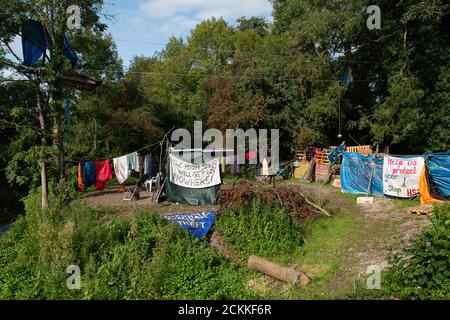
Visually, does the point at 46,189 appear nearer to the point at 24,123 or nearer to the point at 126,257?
the point at 24,123

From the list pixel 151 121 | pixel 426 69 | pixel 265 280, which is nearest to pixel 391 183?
pixel 265 280

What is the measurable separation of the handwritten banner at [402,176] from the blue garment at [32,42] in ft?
45.9

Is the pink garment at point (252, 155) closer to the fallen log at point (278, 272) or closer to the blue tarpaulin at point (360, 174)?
the blue tarpaulin at point (360, 174)

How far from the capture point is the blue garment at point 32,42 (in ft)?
45.8

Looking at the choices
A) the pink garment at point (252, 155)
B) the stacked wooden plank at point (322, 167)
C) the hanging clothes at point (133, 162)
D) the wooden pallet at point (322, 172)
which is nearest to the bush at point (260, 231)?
the hanging clothes at point (133, 162)

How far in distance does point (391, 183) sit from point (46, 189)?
12789 millimetres

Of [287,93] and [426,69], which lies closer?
[426,69]

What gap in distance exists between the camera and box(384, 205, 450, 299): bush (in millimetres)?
5949

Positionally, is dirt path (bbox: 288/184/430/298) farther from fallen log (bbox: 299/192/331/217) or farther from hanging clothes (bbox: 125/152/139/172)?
hanging clothes (bbox: 125/152/139/172)

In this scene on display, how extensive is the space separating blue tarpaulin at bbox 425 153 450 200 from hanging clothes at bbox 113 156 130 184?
12.3 metres

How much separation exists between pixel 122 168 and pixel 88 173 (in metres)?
2.21

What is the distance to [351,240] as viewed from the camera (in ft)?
33.1

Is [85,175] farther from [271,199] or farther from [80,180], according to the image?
[271,199]

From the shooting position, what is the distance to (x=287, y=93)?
24078 mm
